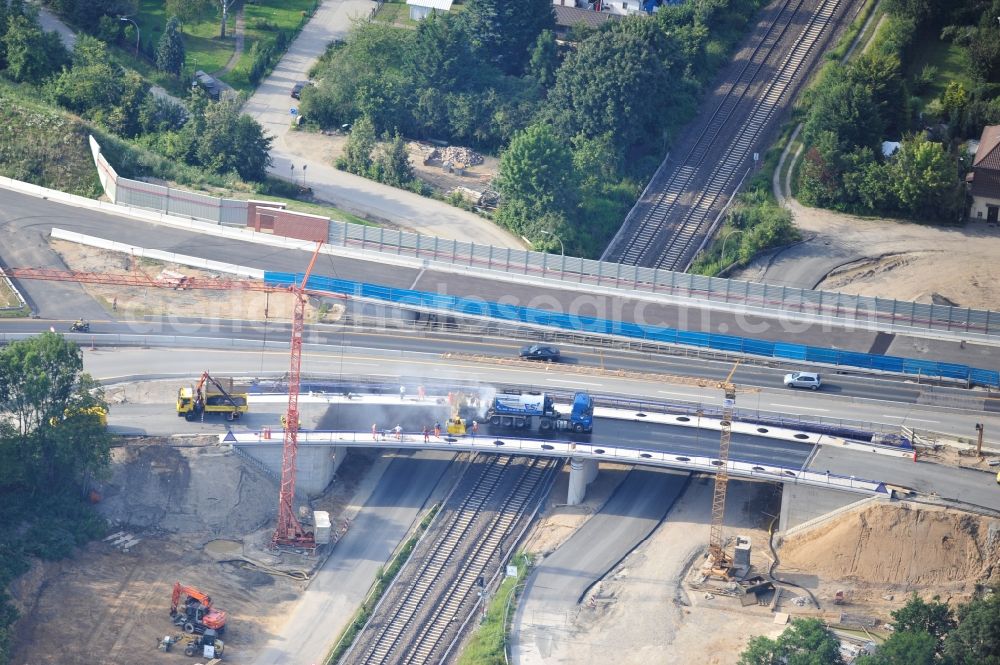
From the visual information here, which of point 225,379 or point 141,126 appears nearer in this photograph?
point 225,379

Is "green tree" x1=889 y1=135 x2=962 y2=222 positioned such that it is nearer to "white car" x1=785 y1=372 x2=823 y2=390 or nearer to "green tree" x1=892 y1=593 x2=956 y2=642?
"white car" x1=785 y1=372 x2=823 y2=390

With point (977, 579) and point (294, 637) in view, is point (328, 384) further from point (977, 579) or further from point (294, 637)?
point (977, 579)

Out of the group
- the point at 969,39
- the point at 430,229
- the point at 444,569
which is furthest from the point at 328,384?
the point at 969,39

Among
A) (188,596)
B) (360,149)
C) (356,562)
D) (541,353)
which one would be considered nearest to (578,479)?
(541,353)

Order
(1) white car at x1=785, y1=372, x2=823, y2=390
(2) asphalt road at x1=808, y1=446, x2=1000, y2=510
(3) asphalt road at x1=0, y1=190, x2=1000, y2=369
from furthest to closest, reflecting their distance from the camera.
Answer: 1. (3) asphalt road at x1=0, y1=190, x2=1000, y2=369
2. (1) white car at x1=785, y1=372, x2=823, y2=390
3. (2) asphalt road at x1=808, y1=446, x2=1000, y2=510

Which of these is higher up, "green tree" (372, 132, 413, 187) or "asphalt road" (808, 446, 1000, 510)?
"green tree" (372, 132, 413, 187)

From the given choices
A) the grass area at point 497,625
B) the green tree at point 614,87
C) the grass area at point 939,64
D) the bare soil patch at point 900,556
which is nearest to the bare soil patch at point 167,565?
the grass area at point 497,625

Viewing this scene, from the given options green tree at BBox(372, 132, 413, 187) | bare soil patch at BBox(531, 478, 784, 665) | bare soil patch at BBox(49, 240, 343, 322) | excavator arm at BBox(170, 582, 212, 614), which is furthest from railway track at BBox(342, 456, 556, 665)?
green tree at BBox(372, 132, 413, 187)
